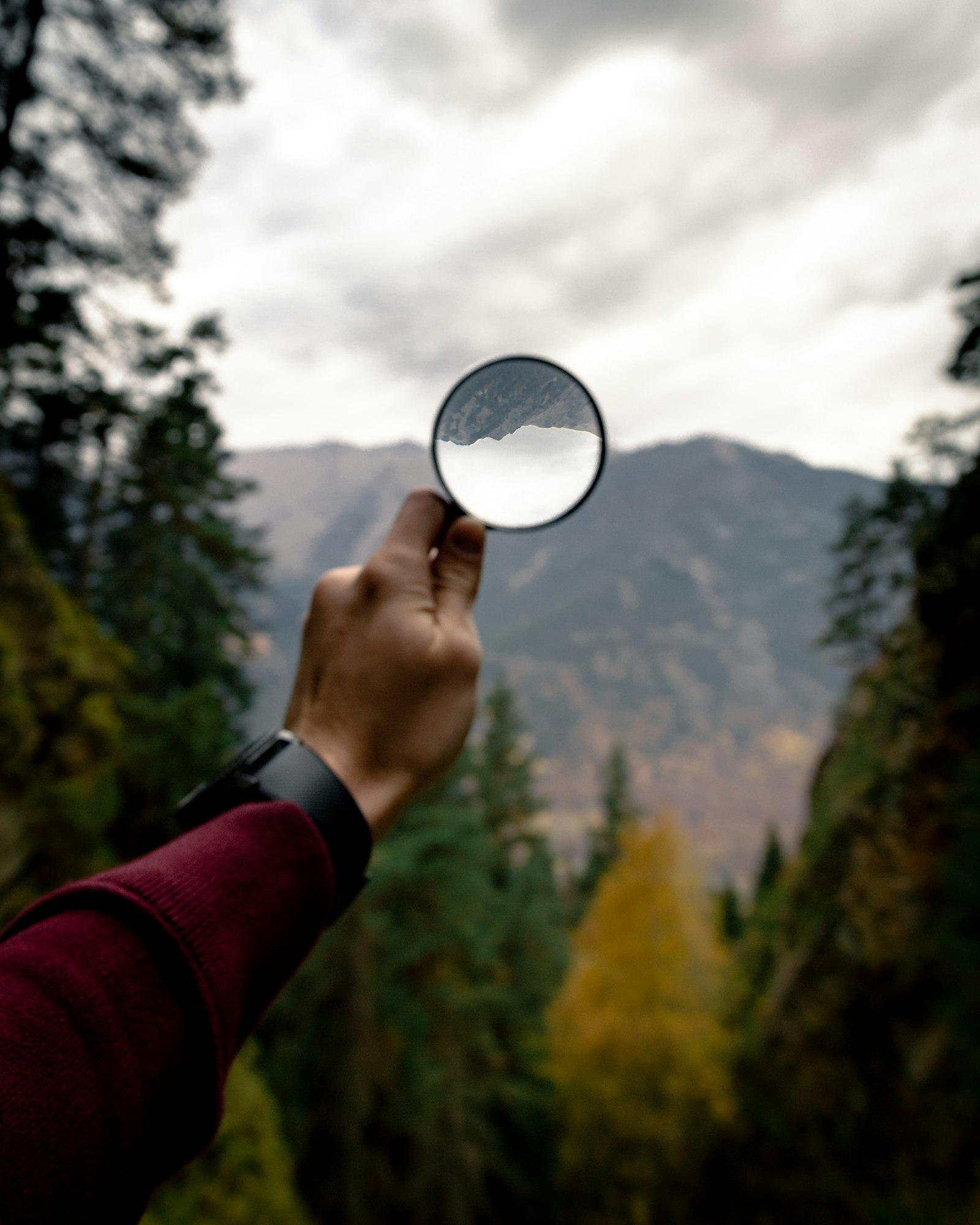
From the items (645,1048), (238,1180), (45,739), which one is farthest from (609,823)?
(45,739)

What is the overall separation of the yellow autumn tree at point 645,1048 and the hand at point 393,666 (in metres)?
15.7

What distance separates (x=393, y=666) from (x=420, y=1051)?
1752cm

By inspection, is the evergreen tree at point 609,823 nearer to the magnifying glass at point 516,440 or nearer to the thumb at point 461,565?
the magnifying glass at point 516,440

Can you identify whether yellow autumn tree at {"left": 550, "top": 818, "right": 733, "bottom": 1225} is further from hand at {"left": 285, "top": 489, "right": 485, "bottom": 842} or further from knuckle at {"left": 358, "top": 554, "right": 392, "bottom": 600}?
knuckle at {"left": 358, "top": 554, "right": 392, "bottom": 600}

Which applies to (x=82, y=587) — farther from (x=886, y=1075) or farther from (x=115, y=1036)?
(x=886, y=1075)

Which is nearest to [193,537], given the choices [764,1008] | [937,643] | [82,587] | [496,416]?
[82,587]

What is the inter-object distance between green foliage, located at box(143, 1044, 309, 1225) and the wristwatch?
23.3ft

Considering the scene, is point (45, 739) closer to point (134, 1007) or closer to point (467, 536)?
point (467, 536)

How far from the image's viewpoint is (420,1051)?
15.5m

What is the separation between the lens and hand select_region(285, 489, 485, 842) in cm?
175

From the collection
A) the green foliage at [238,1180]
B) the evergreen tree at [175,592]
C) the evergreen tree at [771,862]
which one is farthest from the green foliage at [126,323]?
the evergreen tree at [771,862]

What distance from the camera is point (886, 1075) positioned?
32.5 ft

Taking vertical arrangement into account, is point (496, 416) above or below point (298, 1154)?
A: above

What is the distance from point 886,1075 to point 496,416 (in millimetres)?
12860
